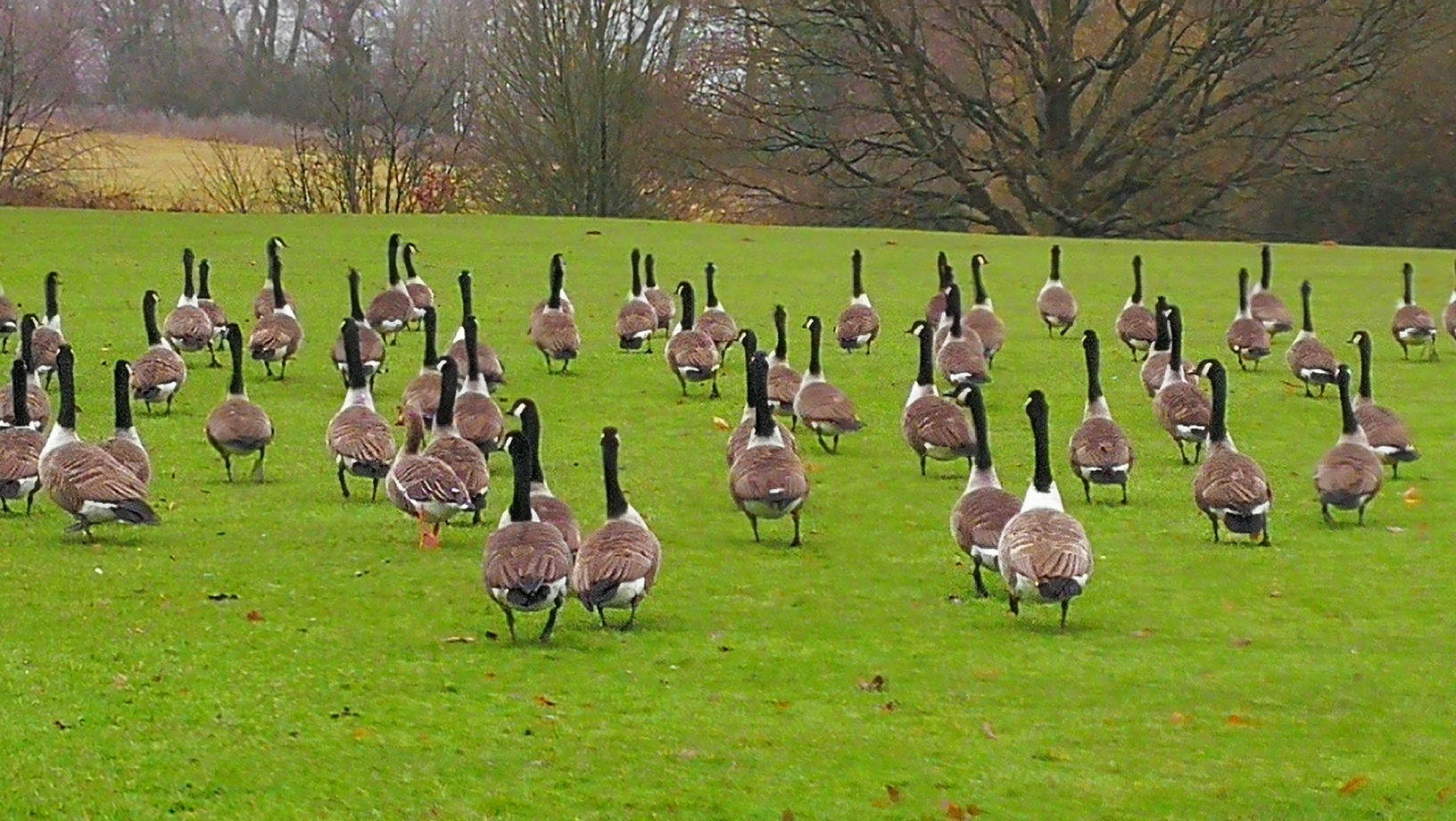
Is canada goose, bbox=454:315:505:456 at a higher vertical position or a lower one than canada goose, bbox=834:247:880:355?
lower

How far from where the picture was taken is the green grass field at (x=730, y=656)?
9258mm

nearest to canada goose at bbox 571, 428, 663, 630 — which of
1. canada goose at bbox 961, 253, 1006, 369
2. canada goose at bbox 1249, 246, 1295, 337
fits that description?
canada goose at bbox 961, 253, 1006, 369

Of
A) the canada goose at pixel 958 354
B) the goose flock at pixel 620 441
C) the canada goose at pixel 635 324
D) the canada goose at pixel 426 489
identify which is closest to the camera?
the goose flock at pixel 620 441

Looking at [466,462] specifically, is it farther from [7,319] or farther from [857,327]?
[7,319]

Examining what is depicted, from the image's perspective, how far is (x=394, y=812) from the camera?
28.6ft

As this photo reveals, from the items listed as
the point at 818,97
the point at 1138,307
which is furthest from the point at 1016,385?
the point at 818,97

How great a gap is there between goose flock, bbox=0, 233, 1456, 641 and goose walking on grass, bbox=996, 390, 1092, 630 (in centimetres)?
2

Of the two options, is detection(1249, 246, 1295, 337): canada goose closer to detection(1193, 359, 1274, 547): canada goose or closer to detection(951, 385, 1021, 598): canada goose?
detection(1193, 359, 1274, 547): canada goose

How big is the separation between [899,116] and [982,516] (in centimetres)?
4840

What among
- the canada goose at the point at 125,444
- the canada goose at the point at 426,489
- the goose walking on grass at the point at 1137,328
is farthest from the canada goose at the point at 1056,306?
the canada goose at the point at 426,489

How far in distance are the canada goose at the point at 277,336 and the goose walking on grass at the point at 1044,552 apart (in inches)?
531

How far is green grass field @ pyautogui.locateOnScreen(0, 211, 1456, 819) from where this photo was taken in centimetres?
926

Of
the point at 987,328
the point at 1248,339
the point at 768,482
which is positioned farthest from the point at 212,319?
the point at 1248,339

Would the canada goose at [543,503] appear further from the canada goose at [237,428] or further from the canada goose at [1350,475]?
the canada goose at [1350,475]
